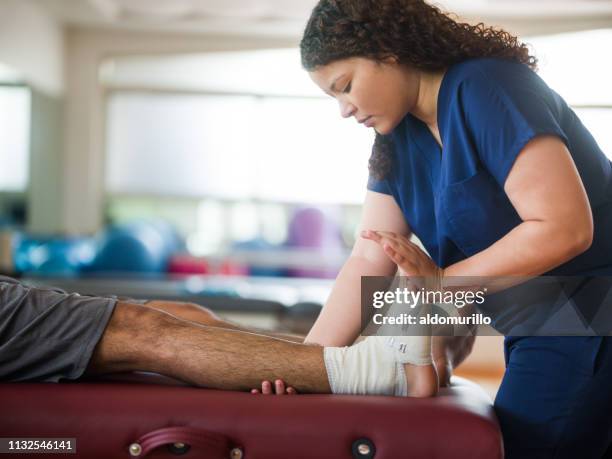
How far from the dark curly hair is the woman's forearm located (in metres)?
0.36

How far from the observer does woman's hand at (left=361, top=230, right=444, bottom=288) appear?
1.16 meters

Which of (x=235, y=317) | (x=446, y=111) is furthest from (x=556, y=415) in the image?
A: (x=235, y=317)

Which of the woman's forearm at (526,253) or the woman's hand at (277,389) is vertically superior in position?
the woman's forearm at (526,253)

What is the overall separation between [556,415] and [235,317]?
101 inches

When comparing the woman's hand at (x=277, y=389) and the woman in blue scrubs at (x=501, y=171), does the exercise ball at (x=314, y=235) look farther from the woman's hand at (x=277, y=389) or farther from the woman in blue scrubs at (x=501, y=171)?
the woman's hand at (x=277, y=389)

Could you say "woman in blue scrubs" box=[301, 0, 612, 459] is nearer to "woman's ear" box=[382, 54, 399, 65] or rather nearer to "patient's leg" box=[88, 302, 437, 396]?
"woman's ear" box=[382, 54, 399, 65]

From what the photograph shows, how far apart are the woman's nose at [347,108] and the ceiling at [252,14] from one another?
164 inches

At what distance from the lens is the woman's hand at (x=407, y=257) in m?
1.16

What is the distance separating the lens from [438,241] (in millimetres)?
1389

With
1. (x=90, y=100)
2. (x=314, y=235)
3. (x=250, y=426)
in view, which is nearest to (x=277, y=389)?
(x=250, y=426)

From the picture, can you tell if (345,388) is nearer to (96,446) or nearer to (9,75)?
(96,446)

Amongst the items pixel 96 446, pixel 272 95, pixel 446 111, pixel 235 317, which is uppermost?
pixel 272 95

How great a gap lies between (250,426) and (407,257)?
368mm

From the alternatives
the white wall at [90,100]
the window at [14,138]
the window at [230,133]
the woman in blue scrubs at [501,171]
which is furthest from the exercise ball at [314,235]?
the woman in blue scrubs at [501,171]
